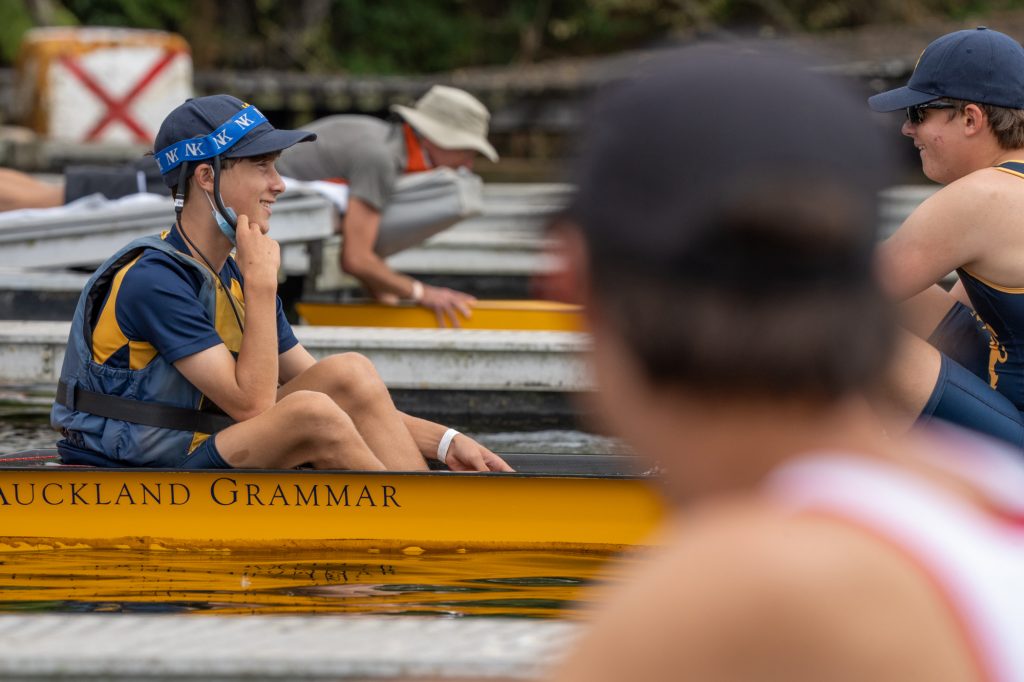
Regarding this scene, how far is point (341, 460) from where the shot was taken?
465 centimetres

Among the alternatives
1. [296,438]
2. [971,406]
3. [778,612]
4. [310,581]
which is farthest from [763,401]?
[310,581]

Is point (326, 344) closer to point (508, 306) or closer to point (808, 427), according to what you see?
point (508, 306)

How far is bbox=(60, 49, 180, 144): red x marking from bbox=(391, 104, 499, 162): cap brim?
5.88 metres

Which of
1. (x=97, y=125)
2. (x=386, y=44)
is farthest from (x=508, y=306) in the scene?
(x=386, y=44)

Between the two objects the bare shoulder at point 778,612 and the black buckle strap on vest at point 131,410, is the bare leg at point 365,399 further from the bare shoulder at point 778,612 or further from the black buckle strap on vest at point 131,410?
the bare shoulder at point 778,612

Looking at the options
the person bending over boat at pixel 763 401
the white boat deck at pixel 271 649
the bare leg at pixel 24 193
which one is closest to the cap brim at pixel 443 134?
the bare leg at pixel 24 193

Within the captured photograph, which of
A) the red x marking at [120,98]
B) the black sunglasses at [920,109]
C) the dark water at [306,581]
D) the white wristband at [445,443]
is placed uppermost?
the black sunglasses at [920,109]

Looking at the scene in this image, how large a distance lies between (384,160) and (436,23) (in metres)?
16.1

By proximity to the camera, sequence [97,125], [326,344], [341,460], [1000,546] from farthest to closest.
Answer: [97,125] < [326,344] < [341,460] < [1000,546]

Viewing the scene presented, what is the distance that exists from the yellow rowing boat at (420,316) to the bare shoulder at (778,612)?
270 inches

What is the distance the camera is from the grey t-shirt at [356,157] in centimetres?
765

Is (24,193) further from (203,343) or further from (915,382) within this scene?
(915,382)

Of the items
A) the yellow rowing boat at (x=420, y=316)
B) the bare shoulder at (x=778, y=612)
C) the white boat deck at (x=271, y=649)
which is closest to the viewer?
the bare shoulder at (x=778, y=612)

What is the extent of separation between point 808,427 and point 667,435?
0.33 ft
